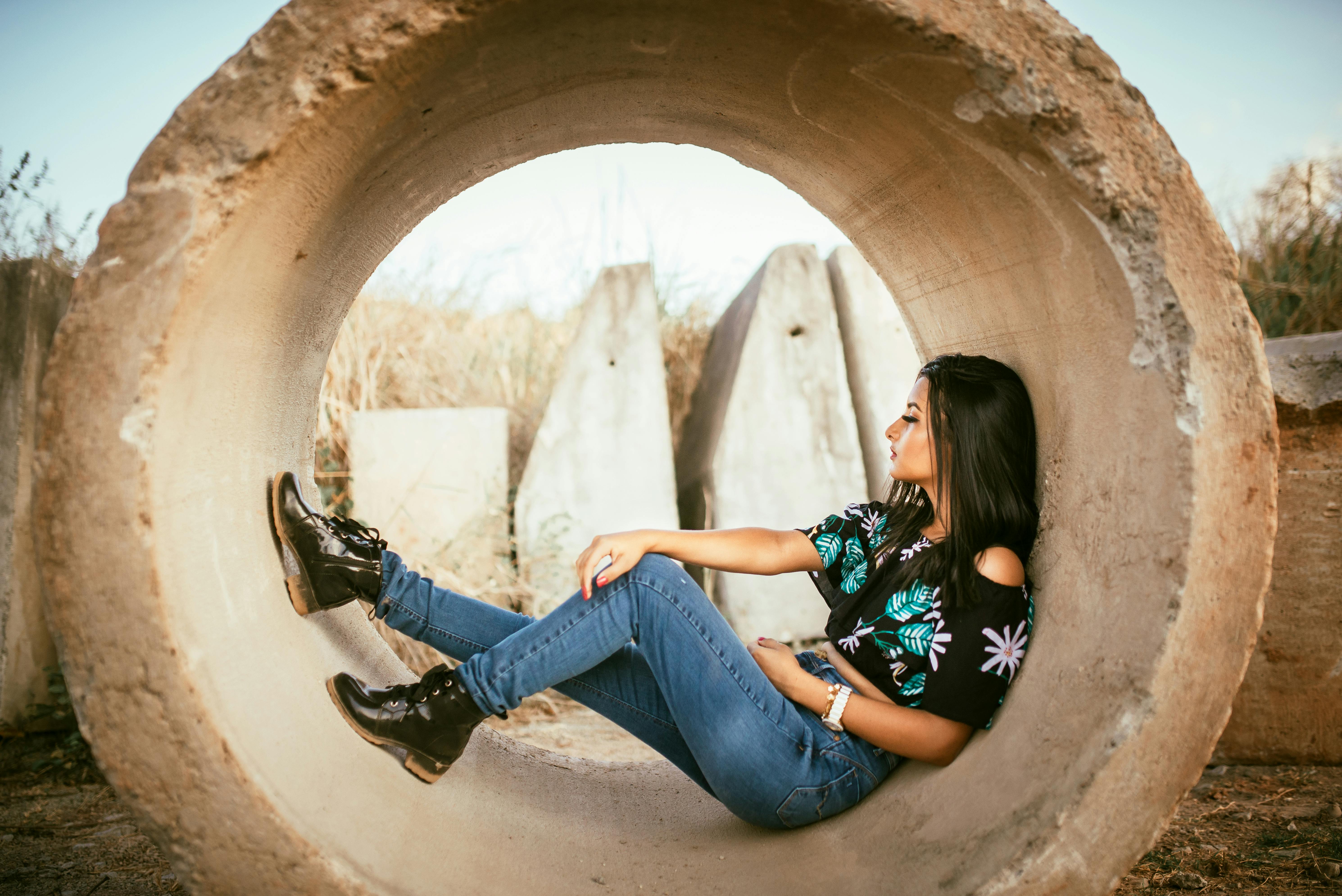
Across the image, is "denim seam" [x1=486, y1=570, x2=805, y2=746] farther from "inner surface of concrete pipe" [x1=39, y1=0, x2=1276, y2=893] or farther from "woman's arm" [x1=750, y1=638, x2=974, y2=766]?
"inner surface of concrete pipe" [x1=39, y1=0, x2=1276, y2=893]

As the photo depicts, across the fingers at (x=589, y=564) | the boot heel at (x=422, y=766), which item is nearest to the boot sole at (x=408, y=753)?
the boot heel at (x=422, y=766)

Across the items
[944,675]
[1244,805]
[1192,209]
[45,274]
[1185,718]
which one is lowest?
[1244,805]

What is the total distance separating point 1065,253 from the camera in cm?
171

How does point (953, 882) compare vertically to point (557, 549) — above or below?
below

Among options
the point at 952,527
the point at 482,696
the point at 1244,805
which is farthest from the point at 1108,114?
the point at 1244,805

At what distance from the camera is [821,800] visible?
1928mm

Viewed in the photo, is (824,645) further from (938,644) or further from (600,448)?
(600,448)

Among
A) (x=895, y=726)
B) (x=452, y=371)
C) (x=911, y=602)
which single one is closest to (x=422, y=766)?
(x=895, y=726)

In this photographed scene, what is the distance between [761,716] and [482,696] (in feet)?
2.14

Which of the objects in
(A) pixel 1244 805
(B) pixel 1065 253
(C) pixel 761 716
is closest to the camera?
(B) pixel 1065 253

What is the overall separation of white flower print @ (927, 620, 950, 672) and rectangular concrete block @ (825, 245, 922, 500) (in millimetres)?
3038

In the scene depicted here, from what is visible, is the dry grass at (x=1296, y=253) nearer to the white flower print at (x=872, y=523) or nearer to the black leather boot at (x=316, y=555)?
the white flower print at (x=872, y=523)

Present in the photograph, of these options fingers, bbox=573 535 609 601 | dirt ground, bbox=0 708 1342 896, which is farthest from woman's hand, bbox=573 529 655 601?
dirt ground, bbox=0 708 1342 896

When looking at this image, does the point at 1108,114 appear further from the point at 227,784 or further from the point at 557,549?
the point at 557,549
